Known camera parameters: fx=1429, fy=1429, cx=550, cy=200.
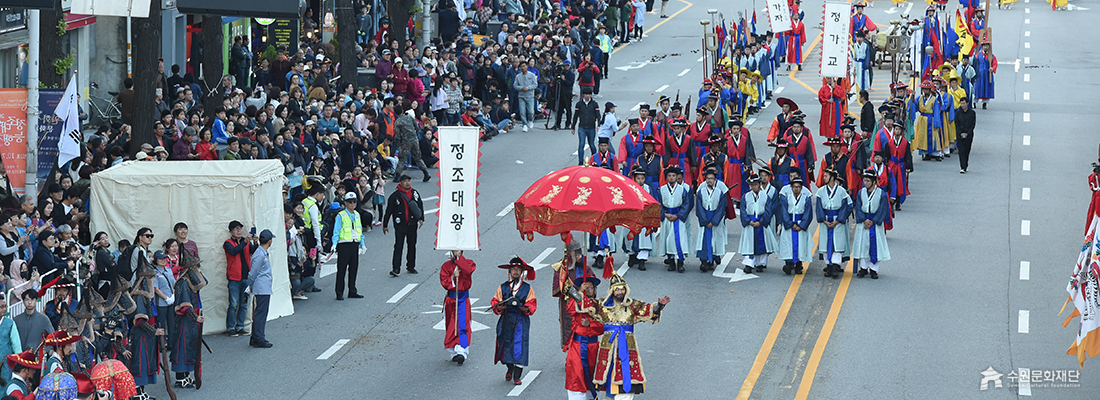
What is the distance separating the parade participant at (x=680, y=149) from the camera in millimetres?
23156

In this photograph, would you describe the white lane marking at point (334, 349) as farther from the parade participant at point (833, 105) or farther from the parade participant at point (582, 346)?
the parade participant at point (833, 105)

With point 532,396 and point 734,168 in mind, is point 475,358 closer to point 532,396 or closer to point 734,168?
point 532,396

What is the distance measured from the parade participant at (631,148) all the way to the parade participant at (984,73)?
12.9 meters

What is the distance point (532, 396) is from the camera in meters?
14.6

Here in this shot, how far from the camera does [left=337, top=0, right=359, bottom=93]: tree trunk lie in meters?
29.2

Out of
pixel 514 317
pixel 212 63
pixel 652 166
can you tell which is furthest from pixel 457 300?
pixel 212 63

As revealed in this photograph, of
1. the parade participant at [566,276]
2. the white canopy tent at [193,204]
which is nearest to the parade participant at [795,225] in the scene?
the parade participant at [566,276]

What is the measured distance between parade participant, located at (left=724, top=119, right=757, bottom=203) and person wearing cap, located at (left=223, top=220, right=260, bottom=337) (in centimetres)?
919

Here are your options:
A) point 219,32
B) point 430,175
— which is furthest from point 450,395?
point 219,32

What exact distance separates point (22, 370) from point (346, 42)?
17303 millimetres

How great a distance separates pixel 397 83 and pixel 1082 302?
16.4 metres

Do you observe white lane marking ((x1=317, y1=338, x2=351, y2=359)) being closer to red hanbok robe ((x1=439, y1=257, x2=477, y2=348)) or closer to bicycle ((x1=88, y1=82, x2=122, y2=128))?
red hanbok robe ((x1=439, y1=257, x2=477, y2=348))

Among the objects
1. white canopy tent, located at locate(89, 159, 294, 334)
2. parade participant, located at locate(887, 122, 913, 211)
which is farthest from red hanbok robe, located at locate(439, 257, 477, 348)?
parade participant, located at locate(887, 122, 913, 211)

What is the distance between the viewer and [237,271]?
54.4ft
